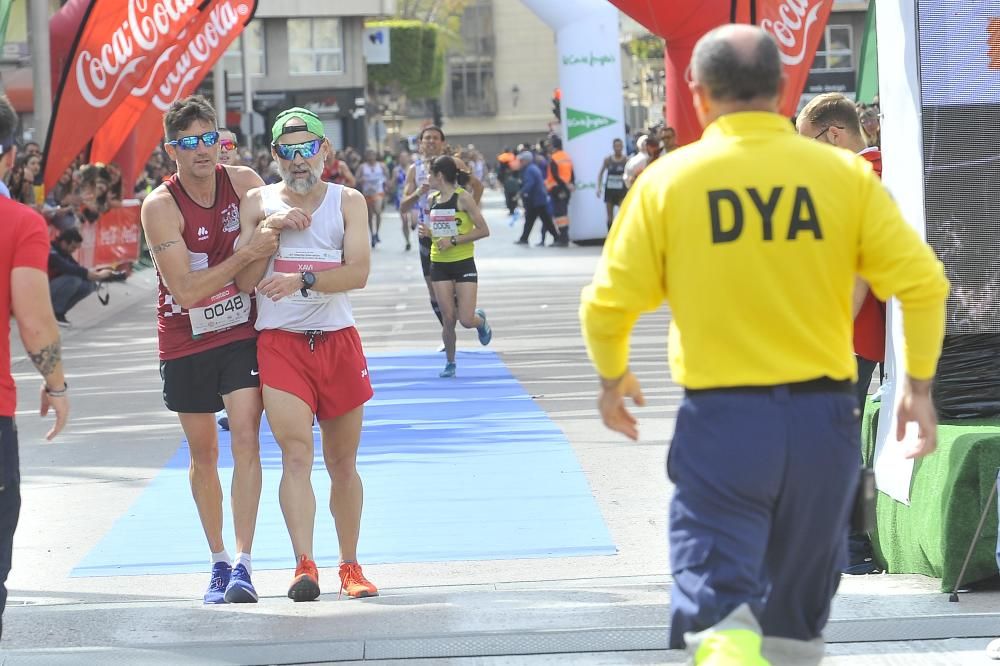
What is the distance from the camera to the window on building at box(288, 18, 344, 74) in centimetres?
7144

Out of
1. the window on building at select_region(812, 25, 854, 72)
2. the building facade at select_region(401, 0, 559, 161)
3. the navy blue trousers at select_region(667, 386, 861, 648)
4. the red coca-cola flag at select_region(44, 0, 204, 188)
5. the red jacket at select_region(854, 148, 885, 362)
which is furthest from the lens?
the building facade at select_region(401, 0, 559, 161)

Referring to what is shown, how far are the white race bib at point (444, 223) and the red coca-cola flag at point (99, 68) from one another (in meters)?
7.96

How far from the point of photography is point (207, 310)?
6723mm

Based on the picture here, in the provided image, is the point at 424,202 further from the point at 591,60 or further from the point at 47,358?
the point at 591,60

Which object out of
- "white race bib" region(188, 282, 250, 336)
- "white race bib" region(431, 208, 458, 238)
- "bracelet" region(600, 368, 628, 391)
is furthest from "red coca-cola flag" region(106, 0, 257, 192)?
"bracelet" region(600, 368, 628, 391)

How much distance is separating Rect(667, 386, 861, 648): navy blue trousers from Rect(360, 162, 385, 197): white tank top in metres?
33.7

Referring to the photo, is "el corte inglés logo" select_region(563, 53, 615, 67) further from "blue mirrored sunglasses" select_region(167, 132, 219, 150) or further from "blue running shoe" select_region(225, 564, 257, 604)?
"blue running shoe" select_region(225, 564, 257, 604)

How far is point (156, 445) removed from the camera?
1126 cm

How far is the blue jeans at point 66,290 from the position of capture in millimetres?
18875

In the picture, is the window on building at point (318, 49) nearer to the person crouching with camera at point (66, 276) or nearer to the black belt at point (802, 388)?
the person crouching with camera at point (66, 276)

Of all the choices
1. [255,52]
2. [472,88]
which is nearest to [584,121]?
[255,52]

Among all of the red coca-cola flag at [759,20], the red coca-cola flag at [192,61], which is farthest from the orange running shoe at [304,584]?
the red coca-cola flag at [192,61]

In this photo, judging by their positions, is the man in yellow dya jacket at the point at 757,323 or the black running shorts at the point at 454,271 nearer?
the man in yellow dya jacket at the point at 757,323

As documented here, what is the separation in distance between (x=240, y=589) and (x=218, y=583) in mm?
220
